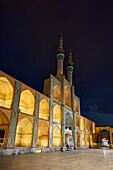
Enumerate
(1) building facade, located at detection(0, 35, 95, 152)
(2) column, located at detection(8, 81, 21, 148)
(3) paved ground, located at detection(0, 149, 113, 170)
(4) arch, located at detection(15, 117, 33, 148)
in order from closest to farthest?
(3) paved ground, located at detection(0, 149, 113, 170), (2) column, located at detection(8, 81, 21, 148), (1) building facade, located at detection(0, 35, 95, 152), (4) arch, located at detection(15, 117, 33, 148)

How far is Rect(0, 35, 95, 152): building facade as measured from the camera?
13.3 metres

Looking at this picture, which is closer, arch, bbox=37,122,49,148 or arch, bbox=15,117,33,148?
arch, bbox=15,117,33,148

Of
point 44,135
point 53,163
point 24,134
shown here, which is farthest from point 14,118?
point 44,135

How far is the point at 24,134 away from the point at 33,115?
4.07 metres

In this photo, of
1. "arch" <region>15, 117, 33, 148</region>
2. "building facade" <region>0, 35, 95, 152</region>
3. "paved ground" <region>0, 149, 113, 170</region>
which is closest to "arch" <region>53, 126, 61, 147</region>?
"building facade" <region>0, 35, 95, 152</region>

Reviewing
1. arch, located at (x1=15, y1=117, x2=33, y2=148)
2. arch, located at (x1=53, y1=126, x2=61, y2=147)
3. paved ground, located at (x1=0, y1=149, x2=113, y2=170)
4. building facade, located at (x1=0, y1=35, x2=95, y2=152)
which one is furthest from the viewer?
arch, located at (x1=53, y1=126, x2=61, y2=147)

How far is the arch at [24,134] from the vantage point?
58.6 ft

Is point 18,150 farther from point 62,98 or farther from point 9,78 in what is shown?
point 62,98

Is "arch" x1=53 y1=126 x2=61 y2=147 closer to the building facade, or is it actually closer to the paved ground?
the building facade

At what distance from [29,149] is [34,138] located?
4.91ft

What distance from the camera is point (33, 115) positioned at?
54.0ft

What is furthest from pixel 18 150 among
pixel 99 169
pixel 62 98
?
pixel 62 98

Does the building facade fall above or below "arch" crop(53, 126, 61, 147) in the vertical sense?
above

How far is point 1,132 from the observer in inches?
670
